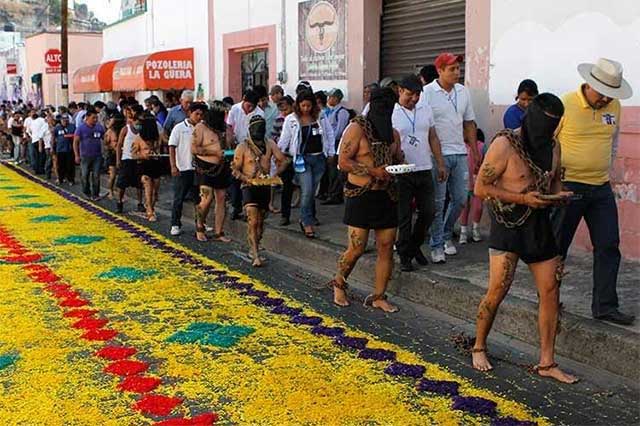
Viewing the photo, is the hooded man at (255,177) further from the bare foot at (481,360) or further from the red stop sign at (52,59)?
the red stop sign at (52,59)

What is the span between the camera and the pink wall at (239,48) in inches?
571

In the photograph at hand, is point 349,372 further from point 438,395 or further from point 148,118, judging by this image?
point 148,118

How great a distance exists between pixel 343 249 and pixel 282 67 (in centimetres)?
664

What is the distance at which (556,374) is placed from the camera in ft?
15.9

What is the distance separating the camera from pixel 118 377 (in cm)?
497

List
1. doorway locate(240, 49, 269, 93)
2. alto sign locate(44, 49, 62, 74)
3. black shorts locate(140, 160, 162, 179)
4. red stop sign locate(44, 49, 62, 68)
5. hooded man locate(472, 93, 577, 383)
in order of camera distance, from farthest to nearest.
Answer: red stop sign locate(44, 49, 62, 68) < alto sign locate(44, 49, 62, 74) < doorway locate(240, 49, 269, 93) < black shorts locate(140, 160, 162, 179) < hooded man locate(472, 93, 577, 383)

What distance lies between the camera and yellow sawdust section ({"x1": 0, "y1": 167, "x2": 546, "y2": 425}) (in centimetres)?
438

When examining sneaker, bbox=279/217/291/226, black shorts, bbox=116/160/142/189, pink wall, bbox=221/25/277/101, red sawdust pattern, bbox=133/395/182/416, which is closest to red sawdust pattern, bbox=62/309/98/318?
red sawdust pattern, bbox=133/395/182/416

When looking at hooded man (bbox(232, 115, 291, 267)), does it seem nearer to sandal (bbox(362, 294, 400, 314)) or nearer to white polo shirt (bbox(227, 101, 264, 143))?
sandal (bbox(362, 294, 400, 314))

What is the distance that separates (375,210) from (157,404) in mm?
2560

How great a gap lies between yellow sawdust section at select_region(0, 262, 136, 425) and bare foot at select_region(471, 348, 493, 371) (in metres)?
2.21

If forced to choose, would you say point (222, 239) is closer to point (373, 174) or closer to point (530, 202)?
point (373, 174)

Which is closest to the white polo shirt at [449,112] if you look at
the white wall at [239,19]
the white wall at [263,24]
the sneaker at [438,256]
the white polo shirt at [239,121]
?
the sneaker at [438,256]

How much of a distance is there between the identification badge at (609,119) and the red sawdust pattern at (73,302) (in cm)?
452
